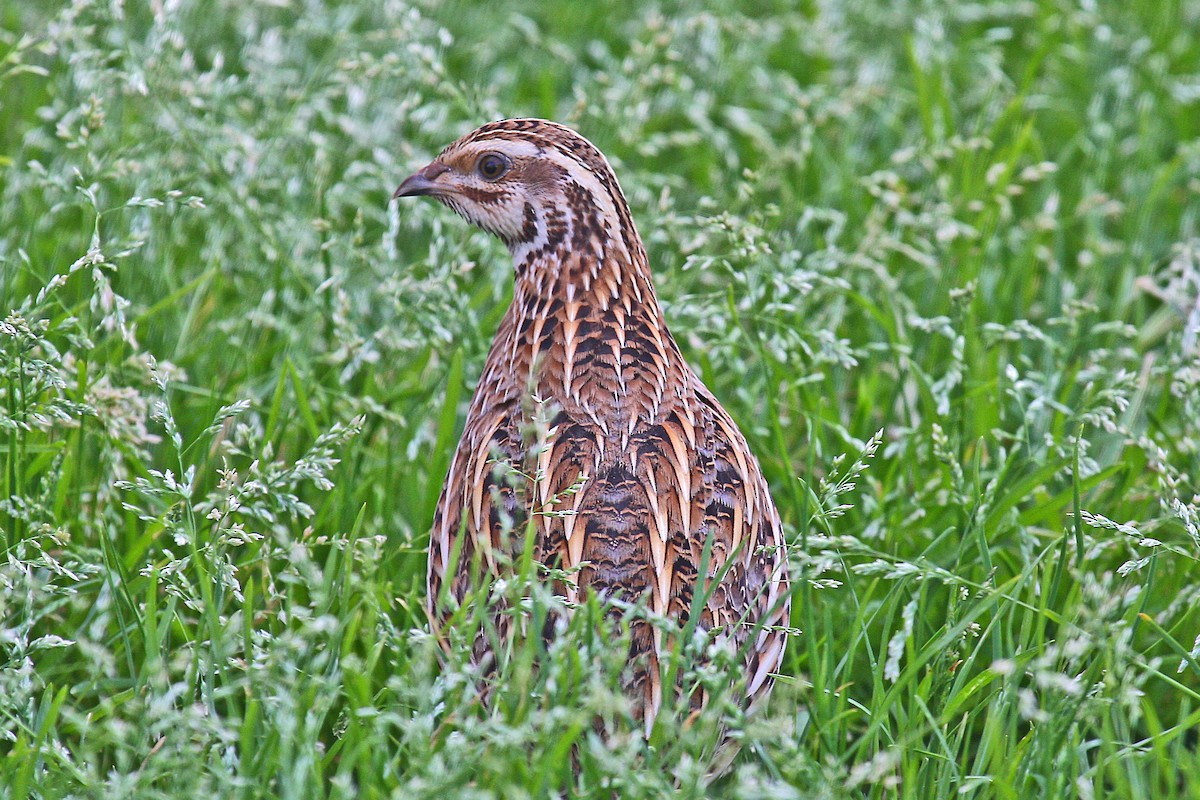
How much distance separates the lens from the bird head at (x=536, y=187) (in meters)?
4.04

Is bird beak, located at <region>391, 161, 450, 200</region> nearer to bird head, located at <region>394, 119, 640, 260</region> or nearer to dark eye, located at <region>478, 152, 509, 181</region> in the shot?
bird head, located at <region>394, 119, 640, 260</region>

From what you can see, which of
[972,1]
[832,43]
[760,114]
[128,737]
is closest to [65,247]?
[128,737]

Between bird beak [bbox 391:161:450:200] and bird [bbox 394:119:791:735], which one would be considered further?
bird beak [bbox 391:161:450:200]

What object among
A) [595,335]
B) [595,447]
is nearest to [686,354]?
[595,335]

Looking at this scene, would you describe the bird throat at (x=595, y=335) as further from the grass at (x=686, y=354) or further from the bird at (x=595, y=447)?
the grass at (x=686, y=354)

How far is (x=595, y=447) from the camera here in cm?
370

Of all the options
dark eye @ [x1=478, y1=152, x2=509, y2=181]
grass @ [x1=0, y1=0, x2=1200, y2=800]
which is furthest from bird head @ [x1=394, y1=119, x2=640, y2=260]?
grass @ [x1=0, y1=0, x2=1200, y2=800]

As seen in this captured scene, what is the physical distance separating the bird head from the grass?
425mm

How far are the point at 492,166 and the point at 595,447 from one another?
983 mm

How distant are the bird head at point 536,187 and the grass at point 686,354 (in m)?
0.42

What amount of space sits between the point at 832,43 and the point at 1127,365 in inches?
99.9

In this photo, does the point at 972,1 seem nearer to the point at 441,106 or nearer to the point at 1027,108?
the point at 1027,108

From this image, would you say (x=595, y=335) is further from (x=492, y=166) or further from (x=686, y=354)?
(x=686, y=354)

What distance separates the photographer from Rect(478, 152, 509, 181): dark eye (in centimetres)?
415
